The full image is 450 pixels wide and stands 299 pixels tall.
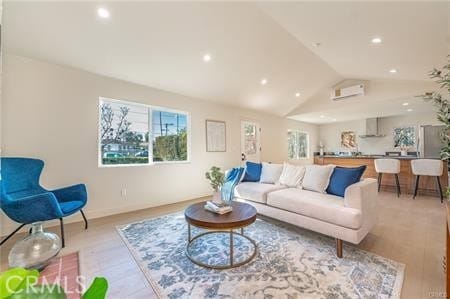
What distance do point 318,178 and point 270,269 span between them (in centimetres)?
160

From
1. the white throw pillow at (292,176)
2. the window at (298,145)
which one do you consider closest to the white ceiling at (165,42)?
the white throw pillow at (292,176)

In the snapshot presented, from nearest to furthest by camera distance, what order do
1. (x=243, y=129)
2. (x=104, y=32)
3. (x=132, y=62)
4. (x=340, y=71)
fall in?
(x=104, y=32), (x=132, y=62), (x=340, y=71), (x=243, y=129)

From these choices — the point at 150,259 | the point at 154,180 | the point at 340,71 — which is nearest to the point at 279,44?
the point at 340,71

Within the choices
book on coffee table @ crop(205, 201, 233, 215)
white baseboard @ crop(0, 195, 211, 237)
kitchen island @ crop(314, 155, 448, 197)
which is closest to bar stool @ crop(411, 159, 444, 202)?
kitchen island @ crop(314, 155, 448, 197)

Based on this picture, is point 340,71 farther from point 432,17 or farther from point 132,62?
point 132,62

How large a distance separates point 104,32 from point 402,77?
542 centimetres

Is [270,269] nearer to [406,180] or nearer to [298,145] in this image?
[406,180]

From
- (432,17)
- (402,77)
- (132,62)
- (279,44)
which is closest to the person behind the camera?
(432,17)

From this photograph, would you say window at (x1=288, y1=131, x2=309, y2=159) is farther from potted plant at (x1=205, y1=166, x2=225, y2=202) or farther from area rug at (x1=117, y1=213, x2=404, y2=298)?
potted plant at (x1=205, y1=166, x2=225, y2=202)

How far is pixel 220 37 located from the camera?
3109mm

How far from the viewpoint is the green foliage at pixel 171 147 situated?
432 centimetres

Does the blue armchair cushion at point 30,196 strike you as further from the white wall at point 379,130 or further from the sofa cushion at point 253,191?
the white wall at point 379,130

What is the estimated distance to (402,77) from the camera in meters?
4.20

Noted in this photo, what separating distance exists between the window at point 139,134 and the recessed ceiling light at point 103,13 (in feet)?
5.04
